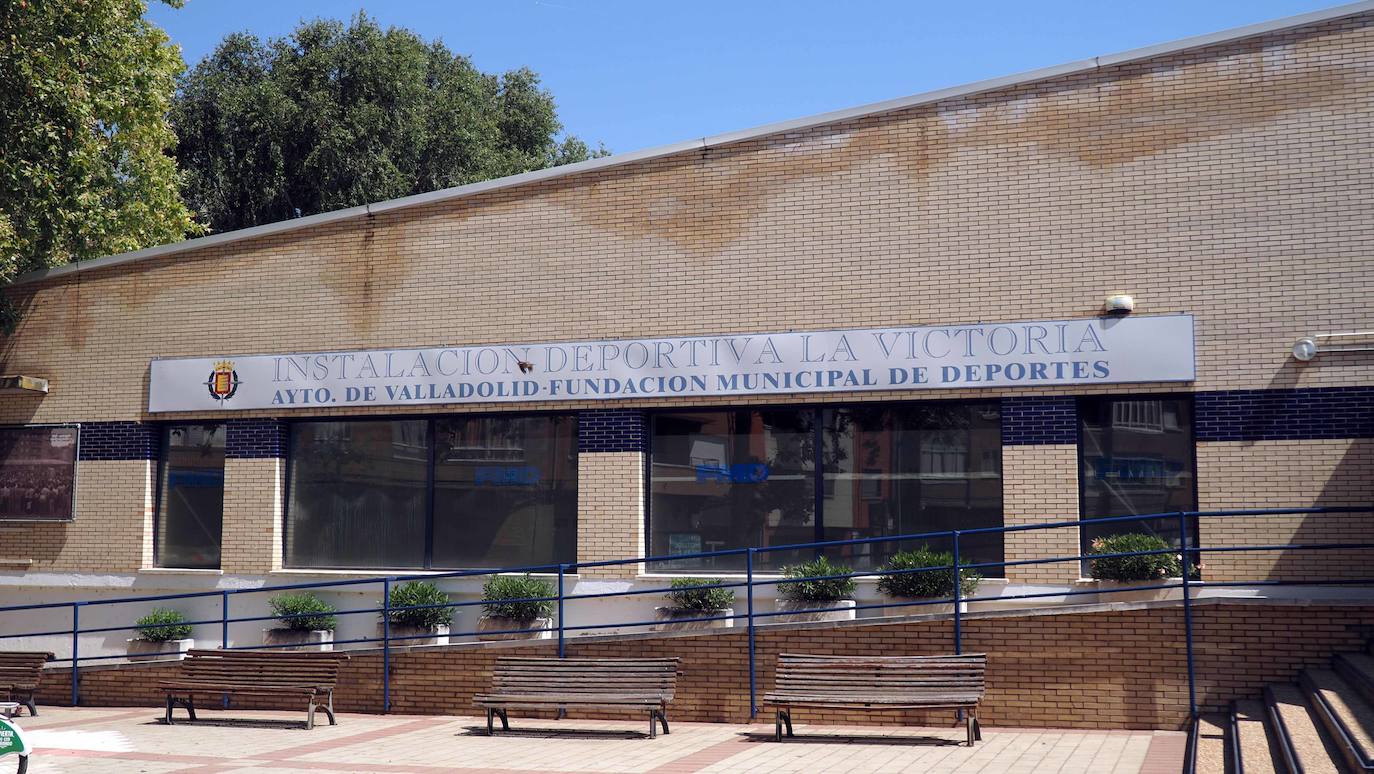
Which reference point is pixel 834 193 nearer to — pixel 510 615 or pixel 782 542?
pixel 782 542

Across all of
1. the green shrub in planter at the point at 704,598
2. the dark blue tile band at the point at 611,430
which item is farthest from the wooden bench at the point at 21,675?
the green shrub in planter at the point at 704,598

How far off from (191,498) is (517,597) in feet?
18.5

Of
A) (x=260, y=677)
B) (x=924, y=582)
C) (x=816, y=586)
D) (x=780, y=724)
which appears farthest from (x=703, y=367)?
(x=260, y=677)

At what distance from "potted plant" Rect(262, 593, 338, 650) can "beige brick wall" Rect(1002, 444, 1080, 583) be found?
330 inches

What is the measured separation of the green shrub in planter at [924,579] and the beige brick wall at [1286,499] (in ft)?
8.36

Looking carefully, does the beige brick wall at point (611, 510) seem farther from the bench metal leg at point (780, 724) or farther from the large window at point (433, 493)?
the bench metal leg at point (780, 724)

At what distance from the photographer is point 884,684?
12133mm

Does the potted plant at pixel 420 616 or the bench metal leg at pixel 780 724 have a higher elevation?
the potted plant at pixel 420 616

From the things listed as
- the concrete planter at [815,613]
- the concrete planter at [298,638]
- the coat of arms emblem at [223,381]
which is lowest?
the concrete planter at [298,638]

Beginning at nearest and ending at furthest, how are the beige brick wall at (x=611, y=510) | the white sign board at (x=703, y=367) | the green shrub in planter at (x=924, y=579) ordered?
the green shrub in planter at (x=924, y=579) < the white sign board at (x=703, y=367) < the beige brick wall at (x=611, y=510)

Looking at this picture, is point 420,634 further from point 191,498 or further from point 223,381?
point 223,381

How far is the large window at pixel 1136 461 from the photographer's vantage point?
47.3 ft

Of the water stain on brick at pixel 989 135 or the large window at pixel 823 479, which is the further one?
the large window at pixel 823 479

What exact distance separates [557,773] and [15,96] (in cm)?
1359
